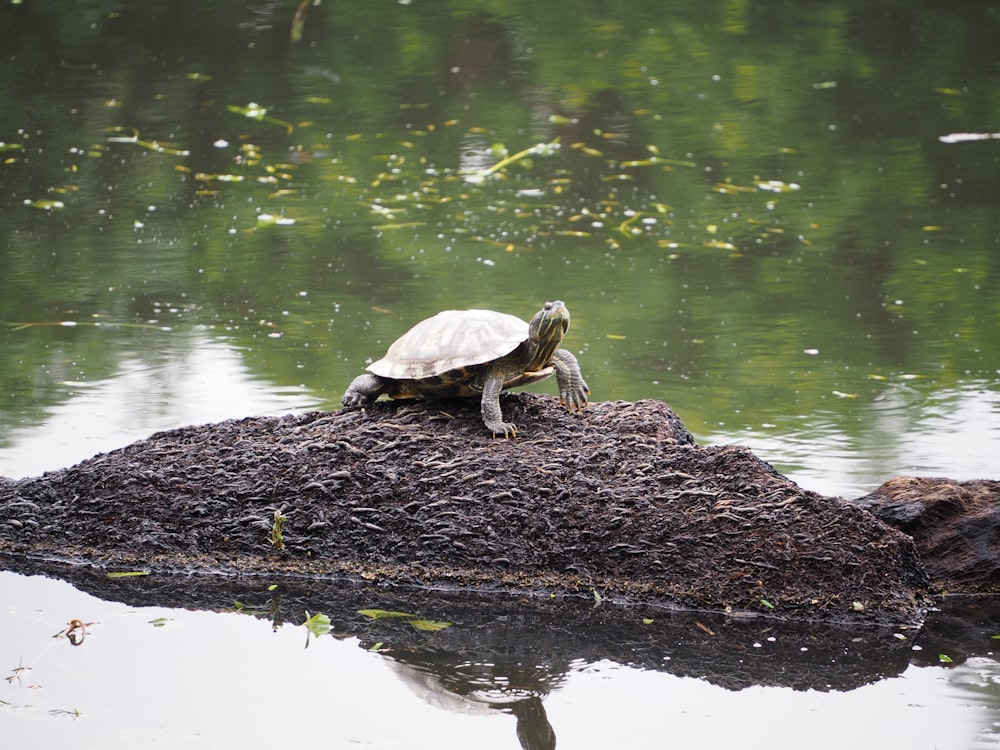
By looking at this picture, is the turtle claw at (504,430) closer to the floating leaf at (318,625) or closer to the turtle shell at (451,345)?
the turtle shell at (451,345)

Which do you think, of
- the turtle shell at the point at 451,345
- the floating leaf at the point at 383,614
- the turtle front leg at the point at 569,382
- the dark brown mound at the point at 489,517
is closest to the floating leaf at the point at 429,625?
the floating leaf at the point at 383,614

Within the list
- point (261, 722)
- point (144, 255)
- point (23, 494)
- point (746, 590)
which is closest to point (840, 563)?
point (746, 590)

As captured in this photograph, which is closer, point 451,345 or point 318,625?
point 318,625

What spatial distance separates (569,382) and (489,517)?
632 millimetres

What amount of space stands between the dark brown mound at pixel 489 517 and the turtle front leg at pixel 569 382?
0.11m

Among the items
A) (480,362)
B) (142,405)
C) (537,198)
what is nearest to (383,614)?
(480,362)

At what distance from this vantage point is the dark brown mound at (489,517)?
3.50 meters

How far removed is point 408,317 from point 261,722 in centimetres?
372

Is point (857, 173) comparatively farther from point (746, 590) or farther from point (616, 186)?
point (746, 590)

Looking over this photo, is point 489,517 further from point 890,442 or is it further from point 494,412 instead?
point 890,442

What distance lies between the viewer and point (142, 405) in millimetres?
5320

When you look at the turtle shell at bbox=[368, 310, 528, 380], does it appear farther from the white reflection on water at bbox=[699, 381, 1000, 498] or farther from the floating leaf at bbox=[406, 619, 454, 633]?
the white reflection on water at bbox=[699, 381, 1000, 498]

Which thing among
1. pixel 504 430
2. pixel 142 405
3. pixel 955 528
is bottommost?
pixel 142 405

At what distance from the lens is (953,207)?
28.0 feet
